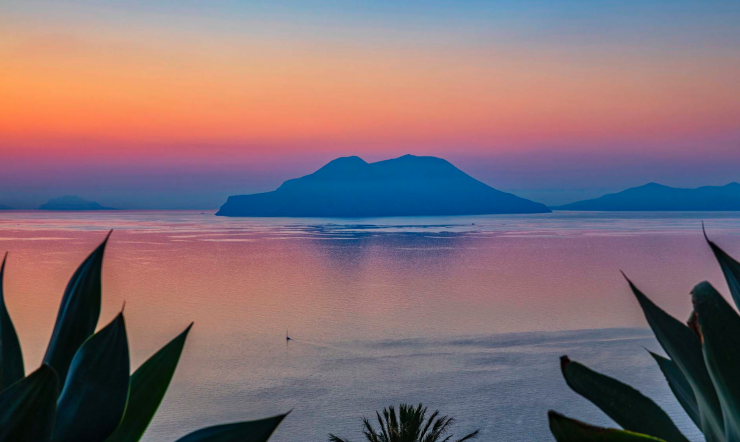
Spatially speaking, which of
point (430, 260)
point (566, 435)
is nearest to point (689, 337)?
point (566, 435)

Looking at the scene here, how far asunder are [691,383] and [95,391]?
0.79m

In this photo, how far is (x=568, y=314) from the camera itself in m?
44.5

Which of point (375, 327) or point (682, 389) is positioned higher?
point (682, 389)

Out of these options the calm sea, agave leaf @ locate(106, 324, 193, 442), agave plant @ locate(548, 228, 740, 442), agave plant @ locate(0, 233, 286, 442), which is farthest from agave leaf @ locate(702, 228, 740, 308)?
the calm sea

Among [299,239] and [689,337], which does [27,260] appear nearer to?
[299,239]

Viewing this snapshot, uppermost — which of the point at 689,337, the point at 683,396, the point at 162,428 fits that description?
the point at 689,337

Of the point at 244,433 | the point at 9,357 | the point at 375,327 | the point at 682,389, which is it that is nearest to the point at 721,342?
the point at 682,389

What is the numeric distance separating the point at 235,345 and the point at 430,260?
41.8 meters

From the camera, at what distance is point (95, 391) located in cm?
83

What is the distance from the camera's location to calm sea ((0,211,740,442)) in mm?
28359

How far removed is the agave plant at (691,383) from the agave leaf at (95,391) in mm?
561

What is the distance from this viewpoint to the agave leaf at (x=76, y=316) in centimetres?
97

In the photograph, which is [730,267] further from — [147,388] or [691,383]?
[147,388]

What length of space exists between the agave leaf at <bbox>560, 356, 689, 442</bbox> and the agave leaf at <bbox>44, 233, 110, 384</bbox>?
73 centimetres
